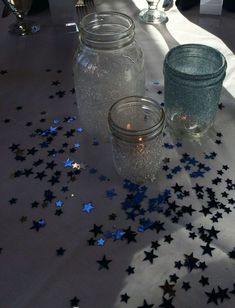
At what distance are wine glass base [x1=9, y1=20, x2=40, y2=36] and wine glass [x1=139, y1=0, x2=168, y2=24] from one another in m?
0.24

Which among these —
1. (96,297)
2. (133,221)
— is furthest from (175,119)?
(96,297)

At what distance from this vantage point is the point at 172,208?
0.51m

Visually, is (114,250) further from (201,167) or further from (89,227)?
(201,167)

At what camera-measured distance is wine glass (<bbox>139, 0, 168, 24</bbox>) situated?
33.8 inches

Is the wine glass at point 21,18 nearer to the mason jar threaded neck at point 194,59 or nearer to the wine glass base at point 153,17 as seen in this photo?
the wine glass base at point 153,17

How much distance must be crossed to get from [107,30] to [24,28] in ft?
1.09

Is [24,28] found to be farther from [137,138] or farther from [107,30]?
[137,138]

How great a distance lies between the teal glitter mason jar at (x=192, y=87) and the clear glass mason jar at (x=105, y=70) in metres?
0.05

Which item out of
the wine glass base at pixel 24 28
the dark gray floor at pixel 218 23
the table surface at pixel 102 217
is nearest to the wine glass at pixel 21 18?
the wine glass base at pixel 24 28

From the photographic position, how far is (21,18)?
0.85 meters

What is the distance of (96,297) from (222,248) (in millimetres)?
160

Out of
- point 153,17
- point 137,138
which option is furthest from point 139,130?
point 153,17

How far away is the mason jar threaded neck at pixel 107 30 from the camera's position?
Result: 531mm

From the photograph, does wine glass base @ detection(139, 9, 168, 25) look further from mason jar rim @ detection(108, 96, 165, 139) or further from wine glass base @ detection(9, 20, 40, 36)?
mason jar rim @ detection(108, 96, 165, 139)
